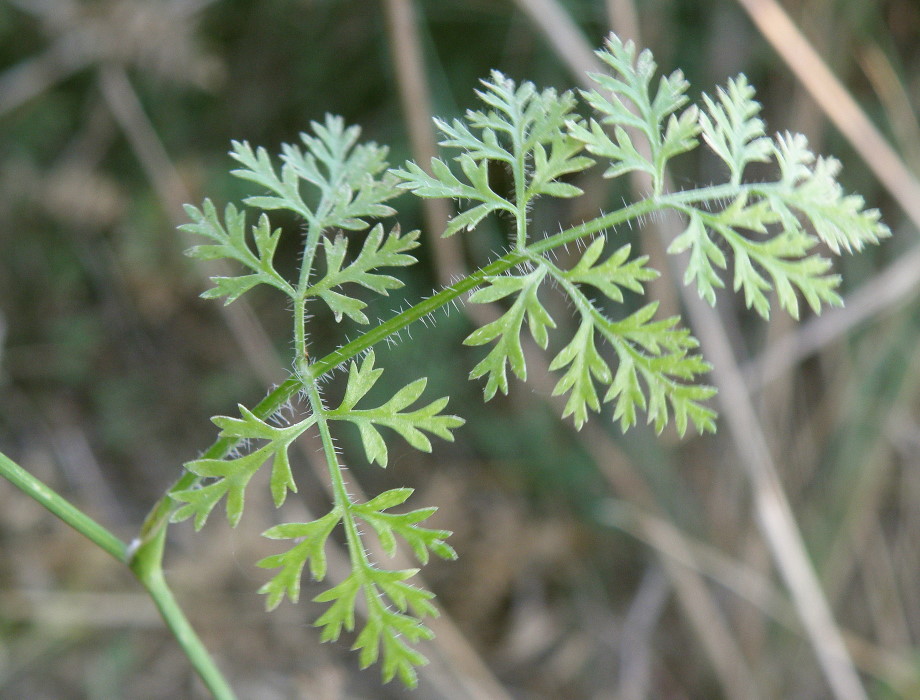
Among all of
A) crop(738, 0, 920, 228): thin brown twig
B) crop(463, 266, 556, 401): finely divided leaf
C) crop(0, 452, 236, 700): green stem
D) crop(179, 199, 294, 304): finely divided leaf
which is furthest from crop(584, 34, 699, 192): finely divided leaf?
crop(738, 0, 920, 228): thin brown twig

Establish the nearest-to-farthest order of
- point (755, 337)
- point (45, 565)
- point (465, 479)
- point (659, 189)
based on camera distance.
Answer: point (659, 189), point (45, 565), point (755, 337), point (465, 479)

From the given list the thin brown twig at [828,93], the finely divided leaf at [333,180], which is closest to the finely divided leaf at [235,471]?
the finely divided leaf at [333,180]

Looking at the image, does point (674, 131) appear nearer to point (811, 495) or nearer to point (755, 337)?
point (755, 337)

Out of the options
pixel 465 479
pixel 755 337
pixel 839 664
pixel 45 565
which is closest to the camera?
pixel 839 664

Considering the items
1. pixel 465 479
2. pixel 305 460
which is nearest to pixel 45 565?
pixel 305 460

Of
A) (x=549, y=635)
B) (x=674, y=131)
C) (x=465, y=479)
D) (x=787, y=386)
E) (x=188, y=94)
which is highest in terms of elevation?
(x=188, y=94)

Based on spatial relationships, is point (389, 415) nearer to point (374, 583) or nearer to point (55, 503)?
point (374, 583)

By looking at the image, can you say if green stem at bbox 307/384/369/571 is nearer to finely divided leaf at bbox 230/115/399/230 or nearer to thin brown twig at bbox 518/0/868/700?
finely divided leaf at bbox 230/115/399/230

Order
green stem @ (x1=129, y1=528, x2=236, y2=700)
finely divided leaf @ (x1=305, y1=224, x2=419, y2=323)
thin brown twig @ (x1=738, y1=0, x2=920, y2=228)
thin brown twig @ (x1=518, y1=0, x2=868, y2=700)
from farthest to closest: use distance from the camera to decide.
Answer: thin brown twig @ (x1=518, y1=0, x2=868, y2=700) → thin brown twig @ (x1=738, y1=0, x2=920, y2=228) → green stem @ (x1=129, y1=528, x2=236, y2=700) → finely divided leaf @ (x1=305, y1=224, x2=419, y2=323)
